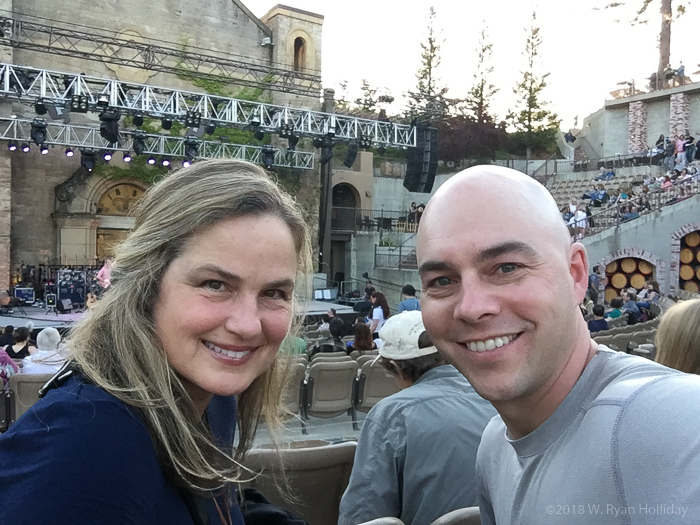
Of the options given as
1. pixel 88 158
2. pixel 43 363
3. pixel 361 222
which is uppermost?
pixel 88 158

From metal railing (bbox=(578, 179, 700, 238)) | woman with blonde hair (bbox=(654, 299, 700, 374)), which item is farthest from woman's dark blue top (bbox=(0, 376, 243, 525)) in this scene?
metal railing (bbox=(578, 179, 700, 238))

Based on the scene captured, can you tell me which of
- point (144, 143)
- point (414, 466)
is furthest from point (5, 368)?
point (144, 143)

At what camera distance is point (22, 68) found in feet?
46.6

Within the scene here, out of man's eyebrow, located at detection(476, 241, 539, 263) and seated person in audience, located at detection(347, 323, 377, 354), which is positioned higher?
man's eyebrow, located at detection(476, 241, 539, 263)

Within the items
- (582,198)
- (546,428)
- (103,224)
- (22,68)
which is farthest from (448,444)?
(582,198)

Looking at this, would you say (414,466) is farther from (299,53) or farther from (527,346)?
(299,53)

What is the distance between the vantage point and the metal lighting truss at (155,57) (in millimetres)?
16922

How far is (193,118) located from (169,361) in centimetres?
1582

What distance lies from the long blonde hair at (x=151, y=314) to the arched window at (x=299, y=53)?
935 inches

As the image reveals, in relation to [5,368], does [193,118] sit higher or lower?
higher

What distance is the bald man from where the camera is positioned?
105cm

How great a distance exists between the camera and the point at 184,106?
59.0ft

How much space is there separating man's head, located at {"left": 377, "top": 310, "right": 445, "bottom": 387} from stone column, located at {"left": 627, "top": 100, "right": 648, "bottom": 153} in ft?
96.3

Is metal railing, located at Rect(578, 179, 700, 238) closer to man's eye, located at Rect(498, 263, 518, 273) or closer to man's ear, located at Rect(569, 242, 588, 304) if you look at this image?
man's ear, located at Rect(569, 242, 588, 304)
